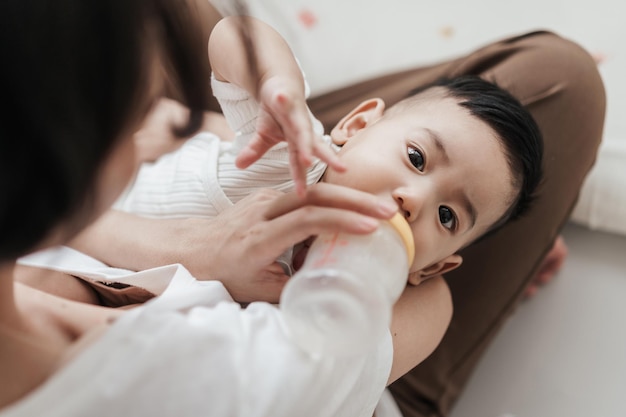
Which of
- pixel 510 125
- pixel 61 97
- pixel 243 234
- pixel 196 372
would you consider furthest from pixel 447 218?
pixel 61 97

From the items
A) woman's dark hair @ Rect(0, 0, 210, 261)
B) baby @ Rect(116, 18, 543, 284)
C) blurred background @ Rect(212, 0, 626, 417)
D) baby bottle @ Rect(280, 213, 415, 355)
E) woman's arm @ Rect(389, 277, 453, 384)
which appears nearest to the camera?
woman's dark hair @ Rect(0, 0, 210, 261)

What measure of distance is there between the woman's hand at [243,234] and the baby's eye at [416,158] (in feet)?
0.53

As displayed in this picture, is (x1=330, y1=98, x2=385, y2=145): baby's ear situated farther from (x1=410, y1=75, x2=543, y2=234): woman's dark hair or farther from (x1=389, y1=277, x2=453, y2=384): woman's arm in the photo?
(x1=389, y1=277, x2=453, y2=384): woman's arm

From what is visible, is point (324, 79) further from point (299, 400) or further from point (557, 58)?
point (299, 400)

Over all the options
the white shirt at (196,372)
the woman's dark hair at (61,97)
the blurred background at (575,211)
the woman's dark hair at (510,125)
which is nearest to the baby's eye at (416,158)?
the woman's dark hair at (510,125)

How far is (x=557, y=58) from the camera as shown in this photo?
1145 mm

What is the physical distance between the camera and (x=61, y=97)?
453 millimetres

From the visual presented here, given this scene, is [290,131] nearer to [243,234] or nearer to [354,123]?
[243,234]

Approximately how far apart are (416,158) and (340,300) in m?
0.30

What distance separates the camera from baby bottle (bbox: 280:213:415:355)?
59cm

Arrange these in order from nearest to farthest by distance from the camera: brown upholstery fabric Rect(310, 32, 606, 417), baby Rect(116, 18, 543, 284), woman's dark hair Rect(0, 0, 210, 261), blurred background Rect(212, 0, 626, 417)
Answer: woman's dark hair Rect(0, 0, 210, 261) < baby Rect(116, 18, 543, 284) < brown upholstery fabric Rect(310, 32, 606, 417) < blurred background Rect(212, 0, 626, 417)

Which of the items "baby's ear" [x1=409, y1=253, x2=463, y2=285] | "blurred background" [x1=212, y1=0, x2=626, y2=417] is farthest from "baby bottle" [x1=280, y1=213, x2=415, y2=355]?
"blurred background" [x1=212, y1=0, x2=626, y2=417]

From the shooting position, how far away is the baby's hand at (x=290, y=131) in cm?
63

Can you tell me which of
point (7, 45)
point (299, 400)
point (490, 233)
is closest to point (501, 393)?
point (490, 233)
